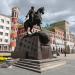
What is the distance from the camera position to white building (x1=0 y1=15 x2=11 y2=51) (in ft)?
187

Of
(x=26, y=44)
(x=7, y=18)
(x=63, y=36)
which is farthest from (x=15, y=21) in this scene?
(x=26, y=44)

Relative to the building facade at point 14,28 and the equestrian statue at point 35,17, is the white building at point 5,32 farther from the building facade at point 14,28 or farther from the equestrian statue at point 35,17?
the equestrian statue at point 35,17

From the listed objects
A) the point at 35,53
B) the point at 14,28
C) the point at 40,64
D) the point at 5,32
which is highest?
the point at 14,28

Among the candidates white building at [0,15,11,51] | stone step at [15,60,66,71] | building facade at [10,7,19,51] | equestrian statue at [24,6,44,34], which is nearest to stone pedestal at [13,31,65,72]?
stone step at [15,60,66,71]

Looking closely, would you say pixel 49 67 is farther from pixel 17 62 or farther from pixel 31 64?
pixel 17 62

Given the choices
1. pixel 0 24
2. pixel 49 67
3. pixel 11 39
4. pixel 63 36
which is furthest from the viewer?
pixel 63 36

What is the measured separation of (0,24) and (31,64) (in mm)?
43993

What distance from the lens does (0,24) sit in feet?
186

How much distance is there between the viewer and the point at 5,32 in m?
58.6

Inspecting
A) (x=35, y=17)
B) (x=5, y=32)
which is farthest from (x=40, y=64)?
(x=5, y=32)

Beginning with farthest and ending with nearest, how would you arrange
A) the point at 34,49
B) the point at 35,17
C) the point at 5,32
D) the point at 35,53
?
the point at 5,32
the point at 35,17
the point at 34,49
the point at 35,53

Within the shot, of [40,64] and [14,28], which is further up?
[14,28]

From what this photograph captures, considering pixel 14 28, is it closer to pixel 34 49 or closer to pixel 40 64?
pixel 34 49

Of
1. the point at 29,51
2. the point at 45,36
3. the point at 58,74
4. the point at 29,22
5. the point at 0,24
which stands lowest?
the point at 58,74
